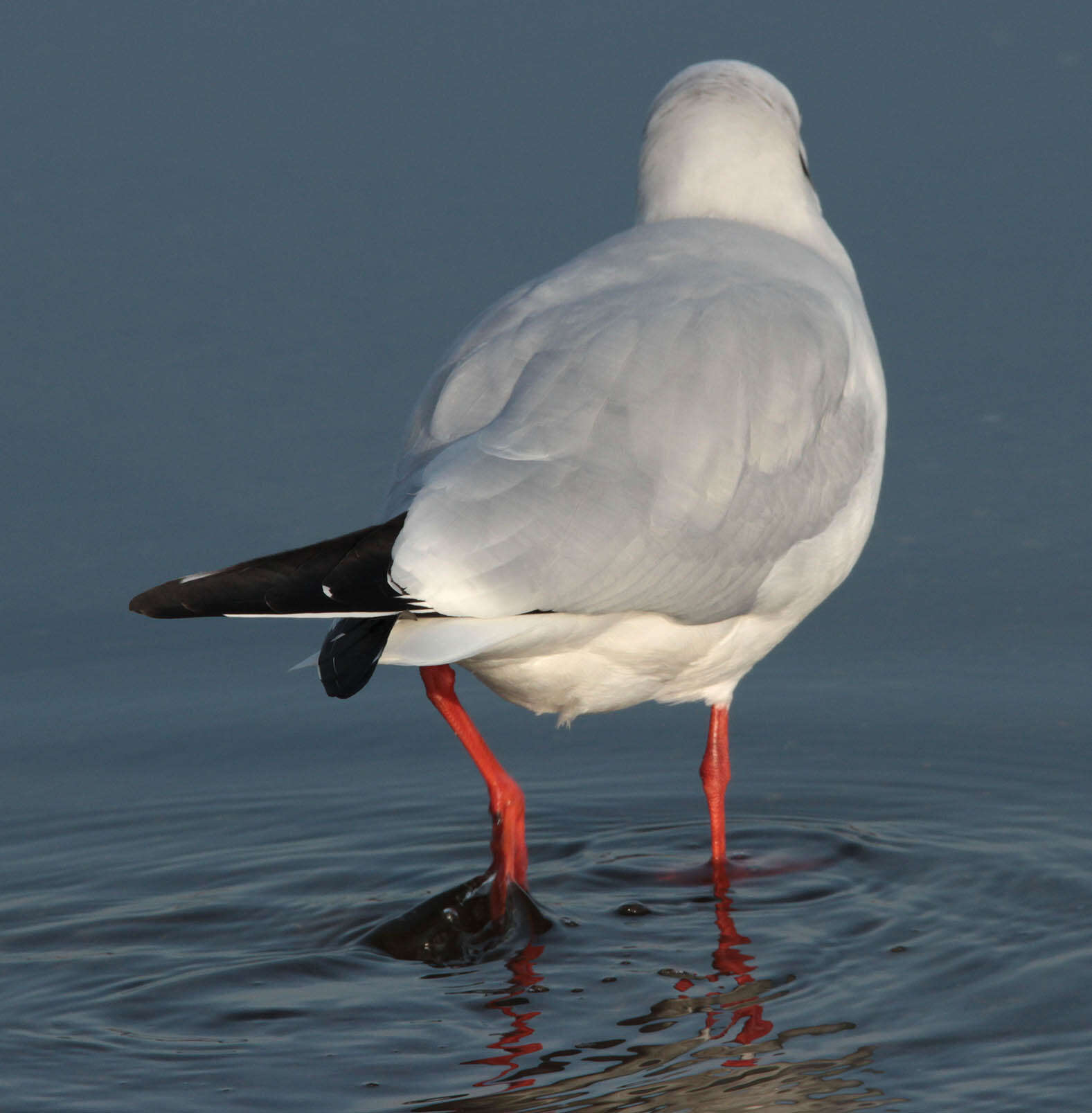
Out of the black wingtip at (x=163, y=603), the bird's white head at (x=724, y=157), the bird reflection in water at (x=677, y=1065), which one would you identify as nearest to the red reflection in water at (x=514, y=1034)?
the bird reflection in water at (x=677, y=1065)

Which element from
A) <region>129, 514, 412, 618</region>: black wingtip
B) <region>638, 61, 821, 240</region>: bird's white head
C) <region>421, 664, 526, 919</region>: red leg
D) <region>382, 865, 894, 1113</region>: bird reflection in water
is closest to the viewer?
<region>129, 514, 412, 618</region>: black wingtip

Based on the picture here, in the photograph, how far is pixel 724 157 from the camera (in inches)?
231

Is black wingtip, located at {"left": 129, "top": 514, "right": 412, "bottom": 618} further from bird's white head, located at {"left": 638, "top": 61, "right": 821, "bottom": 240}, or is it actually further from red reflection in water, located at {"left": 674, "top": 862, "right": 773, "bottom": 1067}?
bird's white head, located at {"left": 638, "top": 61, "right": 821, "bottom": 240}

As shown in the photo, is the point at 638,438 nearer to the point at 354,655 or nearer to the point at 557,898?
the point at 354,655

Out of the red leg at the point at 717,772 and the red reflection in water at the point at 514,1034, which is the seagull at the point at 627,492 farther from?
the red reflection in water at the point at 514,1034

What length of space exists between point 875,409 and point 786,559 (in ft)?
1.81

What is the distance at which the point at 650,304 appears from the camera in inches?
193

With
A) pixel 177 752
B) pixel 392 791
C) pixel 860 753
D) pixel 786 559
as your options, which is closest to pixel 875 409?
pixel 786 559

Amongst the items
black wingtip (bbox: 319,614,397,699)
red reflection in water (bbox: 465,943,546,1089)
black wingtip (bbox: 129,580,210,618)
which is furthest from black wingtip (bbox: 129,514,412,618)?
red reflection in water (bbox: 465,943,546,1089)

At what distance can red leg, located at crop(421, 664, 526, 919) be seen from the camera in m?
5.45

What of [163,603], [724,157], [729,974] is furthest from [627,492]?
[724,157]

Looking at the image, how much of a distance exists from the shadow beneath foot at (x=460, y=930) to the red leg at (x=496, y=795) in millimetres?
45

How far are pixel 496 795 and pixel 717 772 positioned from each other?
2.08 ft

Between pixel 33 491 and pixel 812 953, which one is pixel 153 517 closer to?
pixel 33 491
